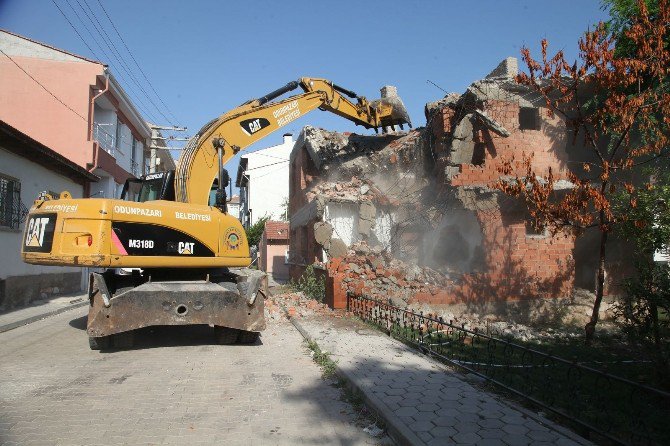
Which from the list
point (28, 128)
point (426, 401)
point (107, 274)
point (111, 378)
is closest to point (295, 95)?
point (107, 274)

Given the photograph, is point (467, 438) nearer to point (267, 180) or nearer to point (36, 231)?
point (36, 231)

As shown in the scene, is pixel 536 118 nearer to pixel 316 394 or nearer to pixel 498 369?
pixel 498 369

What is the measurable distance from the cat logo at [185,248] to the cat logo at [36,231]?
1.91m

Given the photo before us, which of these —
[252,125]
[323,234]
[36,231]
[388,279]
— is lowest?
[388,279]

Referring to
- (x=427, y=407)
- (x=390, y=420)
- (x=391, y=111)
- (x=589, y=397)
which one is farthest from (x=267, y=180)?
(x=390, y=420)

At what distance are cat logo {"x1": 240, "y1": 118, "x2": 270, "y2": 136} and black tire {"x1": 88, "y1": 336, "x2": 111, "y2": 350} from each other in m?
4.92

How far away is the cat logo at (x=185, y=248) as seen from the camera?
7.05 m

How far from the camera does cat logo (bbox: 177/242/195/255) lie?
705 centimetres

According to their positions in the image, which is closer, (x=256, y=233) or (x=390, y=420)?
(x=390, y=420)

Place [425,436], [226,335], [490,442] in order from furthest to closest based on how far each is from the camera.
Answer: [226,335], [425,436], [490,442]

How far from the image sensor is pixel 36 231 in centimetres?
685

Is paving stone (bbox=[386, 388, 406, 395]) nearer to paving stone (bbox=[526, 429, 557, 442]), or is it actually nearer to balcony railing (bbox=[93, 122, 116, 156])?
paving stone (bbox=[526, 429, 557, 442])

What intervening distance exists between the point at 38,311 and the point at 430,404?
33.8ft

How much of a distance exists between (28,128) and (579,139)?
18.1m
